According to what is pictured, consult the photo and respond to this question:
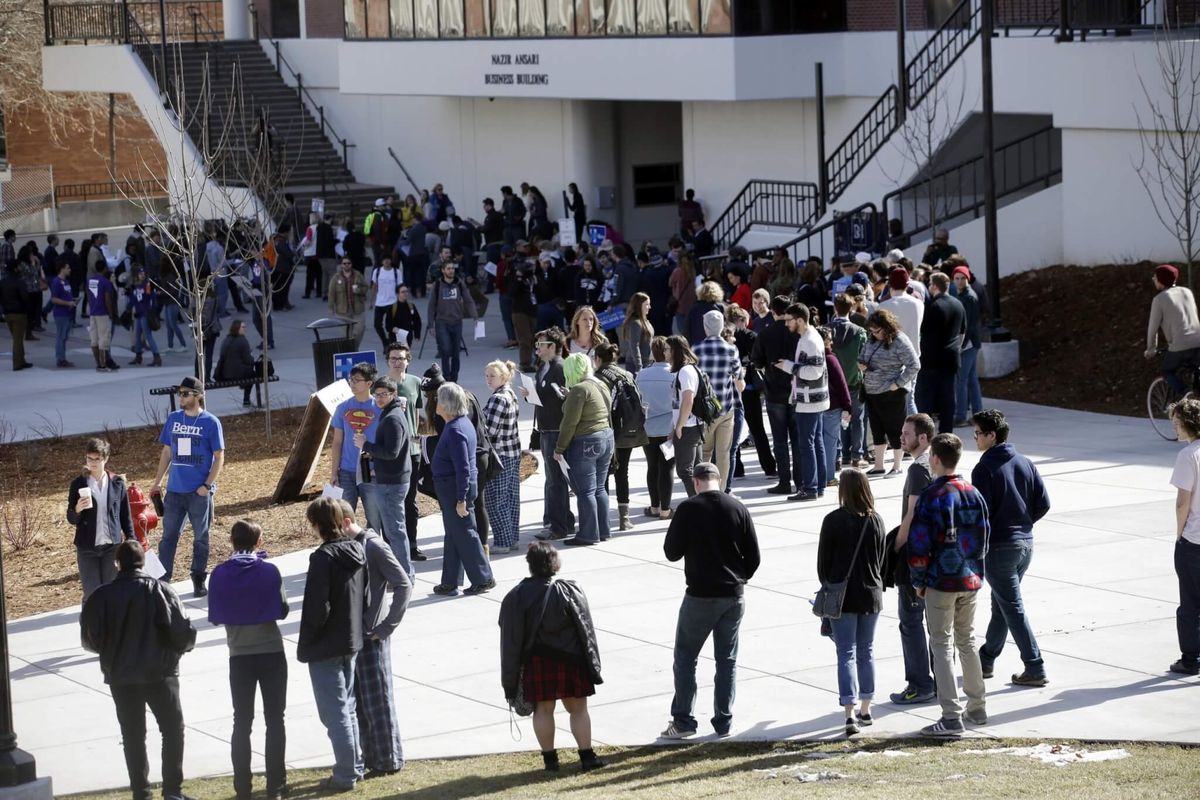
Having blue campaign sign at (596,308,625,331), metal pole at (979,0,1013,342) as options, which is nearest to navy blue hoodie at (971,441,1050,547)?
metal pole at (979,0,1013,342)

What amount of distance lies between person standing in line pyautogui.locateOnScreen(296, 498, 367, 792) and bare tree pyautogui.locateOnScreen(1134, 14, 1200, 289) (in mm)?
15040

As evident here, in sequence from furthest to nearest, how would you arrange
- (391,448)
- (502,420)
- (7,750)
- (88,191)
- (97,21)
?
(88,191) → (97,21) → (502,420) → (391,448) → (7,750)

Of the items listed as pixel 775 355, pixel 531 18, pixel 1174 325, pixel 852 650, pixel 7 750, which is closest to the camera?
pixel 7 750

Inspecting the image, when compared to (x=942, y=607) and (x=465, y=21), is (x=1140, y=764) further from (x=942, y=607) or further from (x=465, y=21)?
(x=465, y=21)

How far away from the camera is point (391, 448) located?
39.7 ft

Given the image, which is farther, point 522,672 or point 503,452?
point 503,452

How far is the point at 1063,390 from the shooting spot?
2005cm

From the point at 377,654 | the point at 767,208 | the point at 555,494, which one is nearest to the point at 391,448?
the point at 555,494

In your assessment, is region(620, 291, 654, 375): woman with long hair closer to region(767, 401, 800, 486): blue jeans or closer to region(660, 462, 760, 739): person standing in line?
region(767, 401, 800, 486): blue jeans

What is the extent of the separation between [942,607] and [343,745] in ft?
10.5

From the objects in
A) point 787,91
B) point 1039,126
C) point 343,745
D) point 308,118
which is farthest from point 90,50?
point 343,745

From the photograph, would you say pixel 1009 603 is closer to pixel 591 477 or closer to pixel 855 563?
pixel 855 563

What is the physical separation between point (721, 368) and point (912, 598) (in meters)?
5.38

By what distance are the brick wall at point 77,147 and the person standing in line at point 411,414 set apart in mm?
40014
